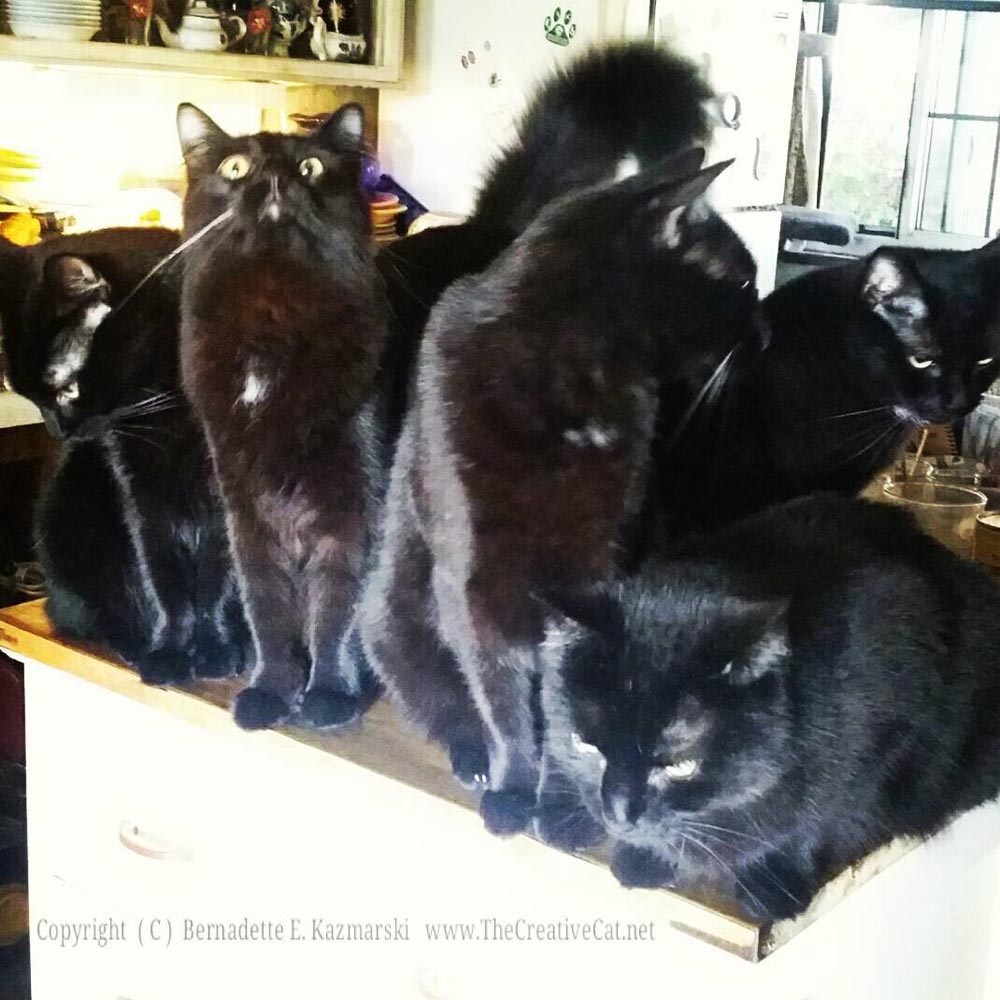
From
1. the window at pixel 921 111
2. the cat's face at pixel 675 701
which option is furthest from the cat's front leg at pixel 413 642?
the window at pixel 921 111

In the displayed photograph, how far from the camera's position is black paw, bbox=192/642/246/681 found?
29.1 inches

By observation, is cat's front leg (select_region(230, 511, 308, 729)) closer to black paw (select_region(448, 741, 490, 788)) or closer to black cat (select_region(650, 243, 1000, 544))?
black paw (select_region(448, 741, 490, 788))

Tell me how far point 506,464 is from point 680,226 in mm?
137

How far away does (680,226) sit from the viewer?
518 mm

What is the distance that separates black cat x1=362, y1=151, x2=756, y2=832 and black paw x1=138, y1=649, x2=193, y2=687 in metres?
0.24

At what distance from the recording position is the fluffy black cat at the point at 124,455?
683 mm

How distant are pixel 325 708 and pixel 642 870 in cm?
22

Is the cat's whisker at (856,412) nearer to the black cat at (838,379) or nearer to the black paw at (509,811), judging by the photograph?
the black cat at (838,379)

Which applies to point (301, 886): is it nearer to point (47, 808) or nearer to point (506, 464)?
point (47, 808)

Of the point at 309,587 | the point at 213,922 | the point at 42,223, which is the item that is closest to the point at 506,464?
the point at 309,587

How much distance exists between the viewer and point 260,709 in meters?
0.68

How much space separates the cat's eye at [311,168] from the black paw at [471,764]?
326 millimetres

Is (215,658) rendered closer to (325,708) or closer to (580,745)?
(325,708)

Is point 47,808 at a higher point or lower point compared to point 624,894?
lower
